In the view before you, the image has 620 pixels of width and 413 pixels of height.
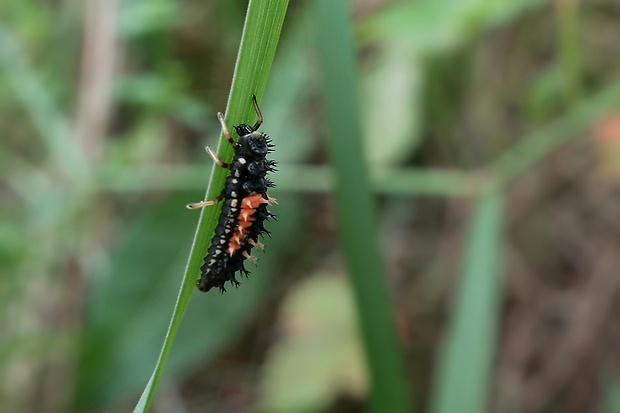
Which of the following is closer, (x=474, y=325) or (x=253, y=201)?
(x=253, y=201)

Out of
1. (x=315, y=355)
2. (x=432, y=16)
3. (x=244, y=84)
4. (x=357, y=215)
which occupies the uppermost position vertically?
(x=432, y=16)

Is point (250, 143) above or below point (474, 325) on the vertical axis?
above

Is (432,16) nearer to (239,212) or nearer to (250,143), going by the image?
(250,143)

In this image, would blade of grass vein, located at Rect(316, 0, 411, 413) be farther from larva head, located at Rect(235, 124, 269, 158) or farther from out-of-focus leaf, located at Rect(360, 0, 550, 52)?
out-of-focus leaf, located at Rect(360, 0, 550, 52)

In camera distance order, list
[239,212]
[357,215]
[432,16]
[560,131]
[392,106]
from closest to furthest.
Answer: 1. [239,212]
2. [357,215]
3. [432,16]
4. [560,131]
5. [392,106]

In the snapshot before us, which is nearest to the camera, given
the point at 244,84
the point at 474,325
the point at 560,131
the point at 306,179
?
the point at 244,84

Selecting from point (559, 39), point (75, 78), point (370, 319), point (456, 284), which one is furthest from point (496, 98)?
point (75, 78)

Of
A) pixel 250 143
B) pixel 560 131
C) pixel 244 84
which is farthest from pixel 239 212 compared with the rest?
pixel 560 131
